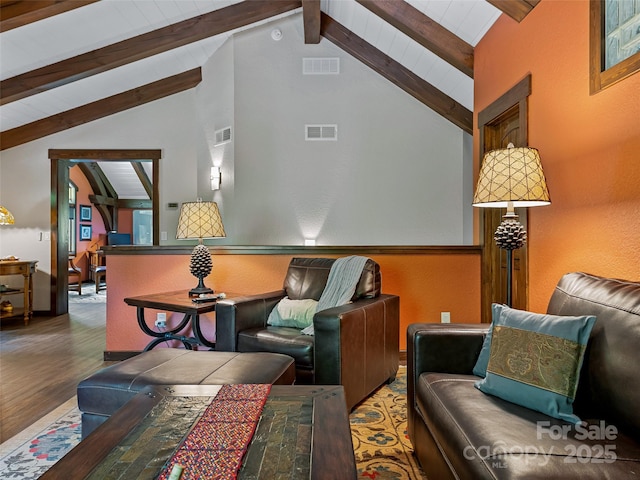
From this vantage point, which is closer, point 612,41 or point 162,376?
point 162,376

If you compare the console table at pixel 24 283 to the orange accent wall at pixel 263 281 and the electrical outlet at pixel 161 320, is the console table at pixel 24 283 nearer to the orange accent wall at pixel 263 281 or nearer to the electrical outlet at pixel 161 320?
the orange accent wall at pixel 263 281

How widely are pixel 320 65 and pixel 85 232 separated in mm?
8310

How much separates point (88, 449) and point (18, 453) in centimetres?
130

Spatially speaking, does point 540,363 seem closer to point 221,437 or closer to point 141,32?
point 221,437

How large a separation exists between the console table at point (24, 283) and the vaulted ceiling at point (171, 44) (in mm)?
1668

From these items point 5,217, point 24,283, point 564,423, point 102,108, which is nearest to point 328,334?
point 564,423

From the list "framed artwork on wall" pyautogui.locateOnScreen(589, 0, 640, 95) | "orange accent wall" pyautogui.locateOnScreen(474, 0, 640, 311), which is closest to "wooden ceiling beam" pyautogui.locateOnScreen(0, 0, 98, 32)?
"orange accent wall" pyautogui.locateOnScreen(474, 0, 640, 311)

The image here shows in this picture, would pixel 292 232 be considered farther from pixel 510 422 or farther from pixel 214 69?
pixel 510 422

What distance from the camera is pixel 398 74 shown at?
4422mm

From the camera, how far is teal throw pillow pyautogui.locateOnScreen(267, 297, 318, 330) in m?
2.67

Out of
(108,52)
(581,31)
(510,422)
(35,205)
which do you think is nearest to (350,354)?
(510,422)

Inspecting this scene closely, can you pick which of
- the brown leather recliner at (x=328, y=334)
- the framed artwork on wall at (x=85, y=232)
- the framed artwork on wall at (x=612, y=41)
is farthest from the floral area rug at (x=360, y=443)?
the framed artwork on wall at (x=85, y=232)

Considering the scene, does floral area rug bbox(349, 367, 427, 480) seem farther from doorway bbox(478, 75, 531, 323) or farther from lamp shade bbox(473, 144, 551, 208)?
lamp shade bbox(473, 144, 551, 208)

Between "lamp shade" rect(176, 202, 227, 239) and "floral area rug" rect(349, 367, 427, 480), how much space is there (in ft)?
5.37
